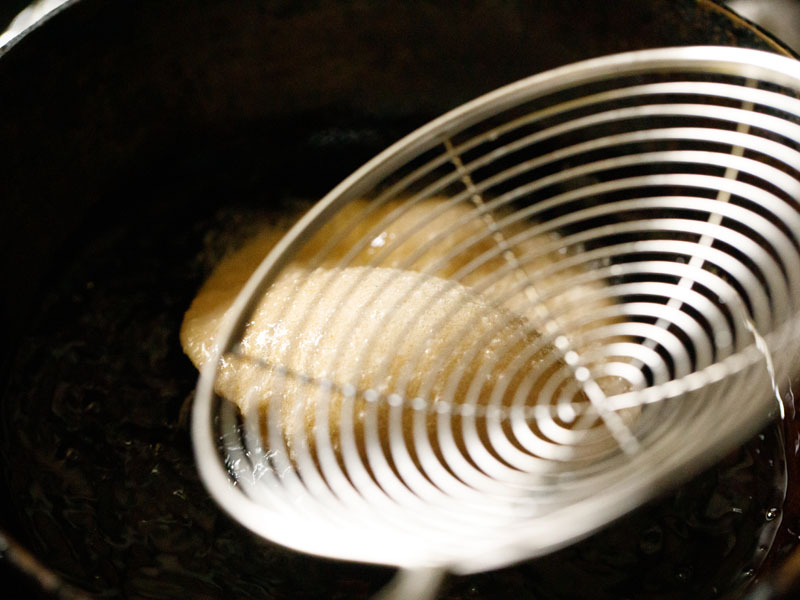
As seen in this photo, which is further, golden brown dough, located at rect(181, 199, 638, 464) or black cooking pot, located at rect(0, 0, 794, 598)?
golden brown dough, located at rect(181, 199, 638, 464)

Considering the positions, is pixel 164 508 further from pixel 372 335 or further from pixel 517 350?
pixel 517 350

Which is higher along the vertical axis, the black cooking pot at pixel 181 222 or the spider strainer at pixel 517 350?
the black cooking pot at pixel 181 222

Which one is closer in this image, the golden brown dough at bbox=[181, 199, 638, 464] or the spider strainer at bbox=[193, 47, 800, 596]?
the spider strainer at bbox=[193, 47, 800, 596]

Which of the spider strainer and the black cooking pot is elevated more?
the black cooking pot

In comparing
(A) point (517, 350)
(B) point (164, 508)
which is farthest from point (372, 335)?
(B) point (164, 508)

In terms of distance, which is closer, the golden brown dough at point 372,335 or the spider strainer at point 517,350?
the spider strainer at point 517,350

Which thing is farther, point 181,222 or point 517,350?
point 181,222
